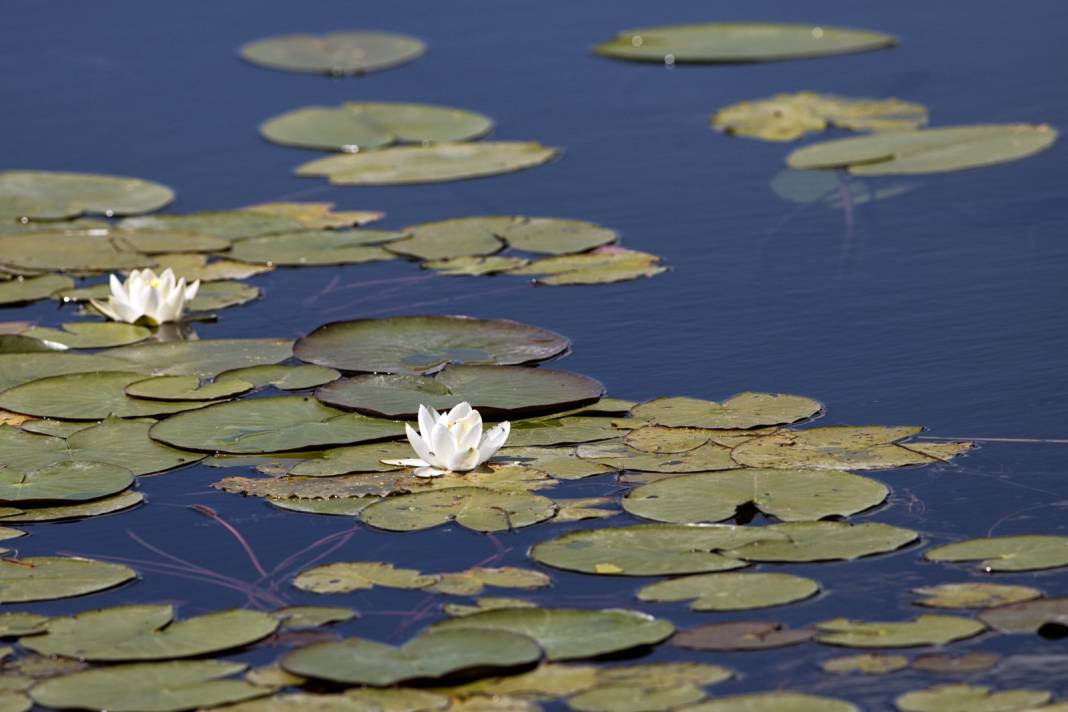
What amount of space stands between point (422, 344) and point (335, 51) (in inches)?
164

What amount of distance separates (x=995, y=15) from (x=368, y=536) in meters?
5.93

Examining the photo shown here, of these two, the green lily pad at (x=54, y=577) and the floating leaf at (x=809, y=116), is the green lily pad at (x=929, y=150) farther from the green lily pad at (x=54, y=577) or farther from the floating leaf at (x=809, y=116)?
the green lily pad at (x=54, y=577)

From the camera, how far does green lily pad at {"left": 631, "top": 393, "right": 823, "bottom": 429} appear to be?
448 cm

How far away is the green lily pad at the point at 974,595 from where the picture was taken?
11.3 ft

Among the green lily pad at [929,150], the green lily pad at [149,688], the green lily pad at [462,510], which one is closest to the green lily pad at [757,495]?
the green lily pad at [462,510]

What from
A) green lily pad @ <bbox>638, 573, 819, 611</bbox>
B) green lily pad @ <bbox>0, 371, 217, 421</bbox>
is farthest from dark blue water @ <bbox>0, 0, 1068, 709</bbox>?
green lily pad @ <bbox>0, 371, 217, 421</bbox>

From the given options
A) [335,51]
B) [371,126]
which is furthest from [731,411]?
[335,51]

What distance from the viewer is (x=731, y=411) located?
179 inches

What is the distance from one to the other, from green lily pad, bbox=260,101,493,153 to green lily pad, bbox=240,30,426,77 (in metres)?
0.79

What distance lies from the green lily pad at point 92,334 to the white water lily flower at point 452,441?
1.55 metres

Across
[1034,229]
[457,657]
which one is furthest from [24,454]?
[1034,229]

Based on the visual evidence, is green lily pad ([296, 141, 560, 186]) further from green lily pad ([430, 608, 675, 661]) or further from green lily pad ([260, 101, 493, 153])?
green lily pad ([430, 608, 675, 661])

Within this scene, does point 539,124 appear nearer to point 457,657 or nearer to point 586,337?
point 586,337

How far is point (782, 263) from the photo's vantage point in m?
5.88
